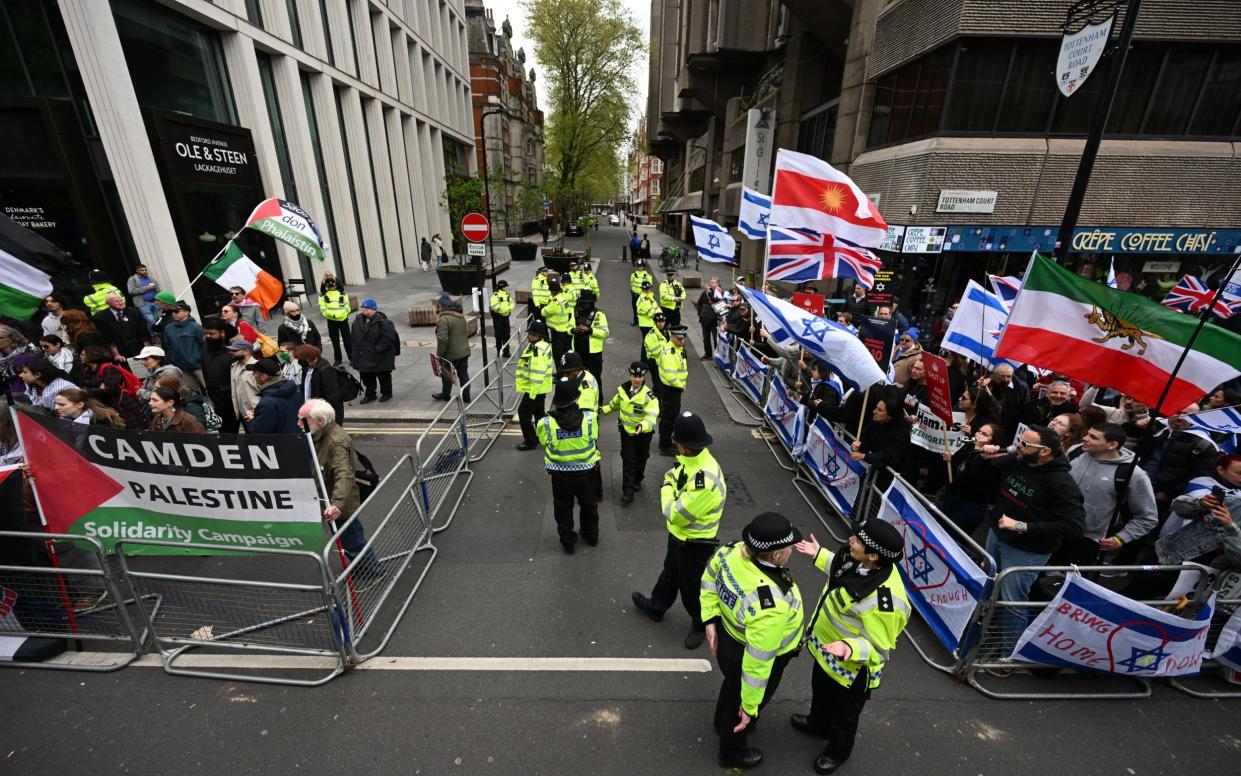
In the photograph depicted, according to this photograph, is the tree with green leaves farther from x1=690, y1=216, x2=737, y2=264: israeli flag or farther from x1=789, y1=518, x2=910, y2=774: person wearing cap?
x1=789, y1=518, x2=910, y2=774: person wearing cap

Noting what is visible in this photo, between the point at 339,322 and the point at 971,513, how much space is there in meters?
11.3

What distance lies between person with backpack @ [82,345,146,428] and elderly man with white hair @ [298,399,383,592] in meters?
3.20

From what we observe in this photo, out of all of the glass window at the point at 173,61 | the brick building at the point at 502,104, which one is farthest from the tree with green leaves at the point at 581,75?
the glass window at the point at 173,61

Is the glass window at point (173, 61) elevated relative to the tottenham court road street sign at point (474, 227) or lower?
elevated

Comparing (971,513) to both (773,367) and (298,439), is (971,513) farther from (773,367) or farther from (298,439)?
(298,439)

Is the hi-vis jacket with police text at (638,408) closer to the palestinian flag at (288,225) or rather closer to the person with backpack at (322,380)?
the person with backpack at (322,380)

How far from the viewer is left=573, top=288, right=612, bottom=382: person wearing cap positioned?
9398 millimetres

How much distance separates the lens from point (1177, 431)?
4871 mm

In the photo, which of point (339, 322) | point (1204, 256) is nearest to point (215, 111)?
point (339, 322)

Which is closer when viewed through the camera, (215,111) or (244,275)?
(244,275)

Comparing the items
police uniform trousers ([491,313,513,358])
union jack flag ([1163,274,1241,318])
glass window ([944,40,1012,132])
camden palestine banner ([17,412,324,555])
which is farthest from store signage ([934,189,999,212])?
camden palestine banner ([17,412,324,555])

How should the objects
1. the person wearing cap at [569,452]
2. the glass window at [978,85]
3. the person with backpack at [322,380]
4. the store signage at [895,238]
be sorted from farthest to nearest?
the store signage at [895,238]
the glass window at [978,85]
the person with backpack at [322,380]
the person wearing cap at [569,452]

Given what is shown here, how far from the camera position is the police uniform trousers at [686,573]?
413 cm

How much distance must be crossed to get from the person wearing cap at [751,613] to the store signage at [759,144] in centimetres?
2173
